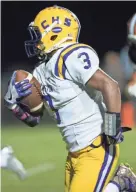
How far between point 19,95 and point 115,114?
652 millimetres

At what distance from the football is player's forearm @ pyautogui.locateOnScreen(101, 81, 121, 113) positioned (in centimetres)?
52

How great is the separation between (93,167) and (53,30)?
0.80 meters

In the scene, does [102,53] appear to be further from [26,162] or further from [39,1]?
[26,162]

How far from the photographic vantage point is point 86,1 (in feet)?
39.1

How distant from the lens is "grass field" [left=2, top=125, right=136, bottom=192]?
595 centimetres

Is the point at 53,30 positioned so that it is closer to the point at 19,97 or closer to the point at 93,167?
the point at 19,97

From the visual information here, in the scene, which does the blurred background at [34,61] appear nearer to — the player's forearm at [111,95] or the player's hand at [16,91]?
the player's hand at [16,91]

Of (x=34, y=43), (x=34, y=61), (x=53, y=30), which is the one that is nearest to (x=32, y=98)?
(x=34, y=43)

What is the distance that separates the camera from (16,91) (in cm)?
425

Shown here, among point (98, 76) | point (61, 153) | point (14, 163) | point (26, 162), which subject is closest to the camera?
point (98, 76)

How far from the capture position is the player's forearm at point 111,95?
384 centimetres

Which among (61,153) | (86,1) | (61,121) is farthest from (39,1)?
(61,121)

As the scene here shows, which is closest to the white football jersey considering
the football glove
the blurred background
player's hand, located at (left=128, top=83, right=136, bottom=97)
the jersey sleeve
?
the jersey sleeve

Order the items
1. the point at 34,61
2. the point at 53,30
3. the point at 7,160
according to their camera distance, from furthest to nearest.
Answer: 1. the point at 34,61
2. the point at 7,160
3. the point at 53,30
